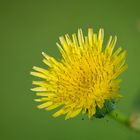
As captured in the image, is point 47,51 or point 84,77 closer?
point 84,77

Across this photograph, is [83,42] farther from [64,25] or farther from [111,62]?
[64,25]

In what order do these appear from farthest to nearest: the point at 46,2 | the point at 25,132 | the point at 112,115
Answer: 1. the point at 46,2
2. the point at 25,132
3. the point at 112,115

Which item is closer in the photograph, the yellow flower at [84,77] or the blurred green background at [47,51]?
the yellow flower at [84,77]

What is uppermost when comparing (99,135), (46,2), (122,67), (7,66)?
(46,2)

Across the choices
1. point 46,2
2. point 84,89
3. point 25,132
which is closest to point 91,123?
point 25,132
